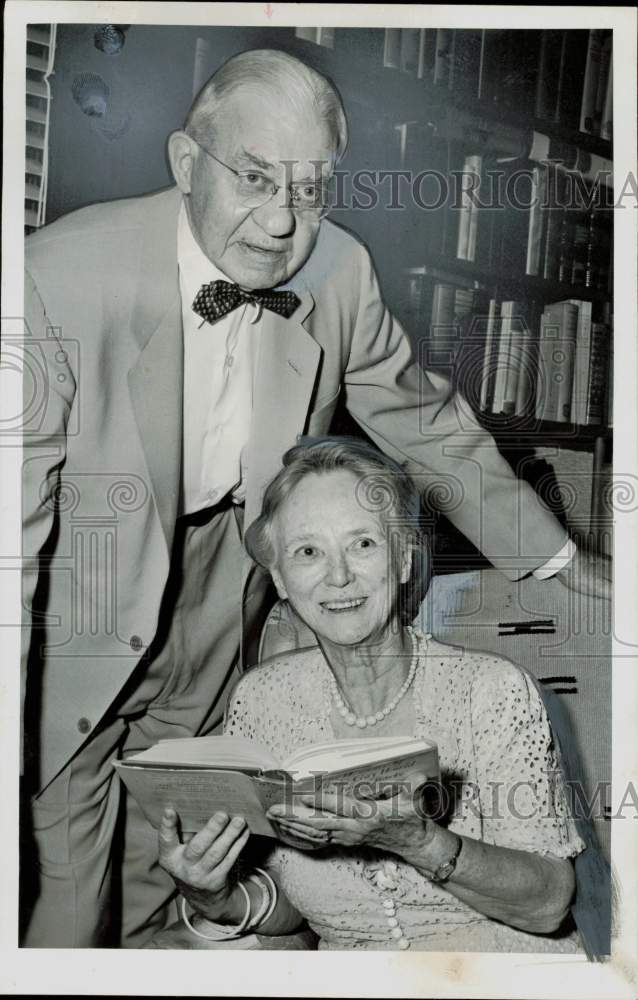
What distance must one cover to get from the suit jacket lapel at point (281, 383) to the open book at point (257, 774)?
0.51 m

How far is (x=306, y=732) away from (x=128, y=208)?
1204 mm

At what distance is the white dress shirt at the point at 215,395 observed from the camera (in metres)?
2.47

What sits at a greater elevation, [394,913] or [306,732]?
[306,732]

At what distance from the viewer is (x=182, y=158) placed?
2459 mm

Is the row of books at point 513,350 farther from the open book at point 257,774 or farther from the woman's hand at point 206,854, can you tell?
the woman's hand at point 206,854

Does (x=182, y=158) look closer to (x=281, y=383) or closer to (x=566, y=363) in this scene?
(x=281, y=383)

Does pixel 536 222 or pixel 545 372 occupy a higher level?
pixel 536 222

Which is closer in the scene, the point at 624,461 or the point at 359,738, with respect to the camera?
the point at 359,738

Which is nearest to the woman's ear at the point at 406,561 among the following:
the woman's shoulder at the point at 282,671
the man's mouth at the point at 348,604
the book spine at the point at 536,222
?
the man's mouth at the point at 348,604

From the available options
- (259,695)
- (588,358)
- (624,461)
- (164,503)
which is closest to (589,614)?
(624,461)

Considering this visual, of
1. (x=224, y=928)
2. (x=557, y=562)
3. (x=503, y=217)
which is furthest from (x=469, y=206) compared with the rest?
(x=224, y=928)

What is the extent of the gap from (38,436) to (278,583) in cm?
63

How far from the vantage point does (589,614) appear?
2535 millimetres

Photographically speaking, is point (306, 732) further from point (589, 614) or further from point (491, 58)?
point (491, 58)
